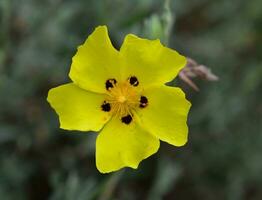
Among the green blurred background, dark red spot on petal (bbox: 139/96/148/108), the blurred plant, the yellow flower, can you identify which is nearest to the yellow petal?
the yellow flower

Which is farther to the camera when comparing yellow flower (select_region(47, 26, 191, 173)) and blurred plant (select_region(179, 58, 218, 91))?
blurred plant (select_region(179, 58, 218, 91))

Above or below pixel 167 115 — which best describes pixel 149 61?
above

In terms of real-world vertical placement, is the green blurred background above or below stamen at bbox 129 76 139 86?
below

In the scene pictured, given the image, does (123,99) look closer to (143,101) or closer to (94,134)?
(143,101)

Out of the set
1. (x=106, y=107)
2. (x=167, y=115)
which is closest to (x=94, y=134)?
(x=106, y=107)

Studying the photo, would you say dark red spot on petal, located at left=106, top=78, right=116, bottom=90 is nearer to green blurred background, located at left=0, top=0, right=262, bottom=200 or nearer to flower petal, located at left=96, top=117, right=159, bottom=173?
flower petal, located at left=96, top=117, right=159, bottom=173

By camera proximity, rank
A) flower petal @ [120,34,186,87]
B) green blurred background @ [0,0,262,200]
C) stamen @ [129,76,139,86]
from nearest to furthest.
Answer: flower petal @ [120,34,186,87] < stamen @ [129,76,139,86] < green blurred background @ [0,0,262,200]

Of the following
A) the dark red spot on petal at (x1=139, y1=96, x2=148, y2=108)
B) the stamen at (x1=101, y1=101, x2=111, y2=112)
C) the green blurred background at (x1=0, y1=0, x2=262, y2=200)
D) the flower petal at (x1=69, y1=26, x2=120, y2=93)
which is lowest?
the green blurred background at (x1=0, y1=0, x2=262, y2=200)
